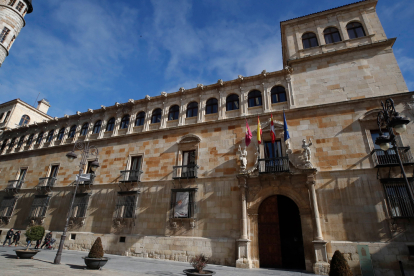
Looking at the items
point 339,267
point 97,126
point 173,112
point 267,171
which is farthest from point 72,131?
point 339,267

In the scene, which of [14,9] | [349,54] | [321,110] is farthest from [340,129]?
[14,9]

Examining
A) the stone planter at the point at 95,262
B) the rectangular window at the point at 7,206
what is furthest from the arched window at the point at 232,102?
the rectangular window at the point at 7,206

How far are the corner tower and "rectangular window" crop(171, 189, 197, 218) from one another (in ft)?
91.5

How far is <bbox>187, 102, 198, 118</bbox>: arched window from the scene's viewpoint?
66.7ft

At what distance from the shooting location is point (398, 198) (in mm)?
12641

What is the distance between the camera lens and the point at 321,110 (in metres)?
16.1

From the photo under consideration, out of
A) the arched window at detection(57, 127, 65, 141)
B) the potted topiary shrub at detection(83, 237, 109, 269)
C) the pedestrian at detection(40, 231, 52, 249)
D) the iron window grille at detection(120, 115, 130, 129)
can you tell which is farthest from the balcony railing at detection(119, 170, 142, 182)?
the arched window at detection(57, 127, 65, 141)

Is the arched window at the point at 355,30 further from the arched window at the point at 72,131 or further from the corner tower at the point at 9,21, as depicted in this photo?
the corner tower at the point at 9,21

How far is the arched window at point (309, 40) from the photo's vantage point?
18941 mm

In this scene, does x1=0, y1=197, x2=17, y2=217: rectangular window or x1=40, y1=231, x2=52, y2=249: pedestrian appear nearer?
x1=40, y1=231, x2=52, y2=249: pedestrian

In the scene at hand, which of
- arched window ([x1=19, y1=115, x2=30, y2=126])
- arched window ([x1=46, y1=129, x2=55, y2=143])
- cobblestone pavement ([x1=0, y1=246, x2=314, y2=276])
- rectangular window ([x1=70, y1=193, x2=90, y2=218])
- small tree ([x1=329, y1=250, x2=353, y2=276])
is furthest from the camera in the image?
arched window ([x1=19, y1=115, x2=30, y2=126])

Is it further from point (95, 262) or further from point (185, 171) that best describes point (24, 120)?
point (95, 262)

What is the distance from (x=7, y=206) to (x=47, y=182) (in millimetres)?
5761

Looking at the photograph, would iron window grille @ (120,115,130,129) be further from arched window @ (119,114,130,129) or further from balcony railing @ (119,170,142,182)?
balcony railing @ (119,170,142,182)
